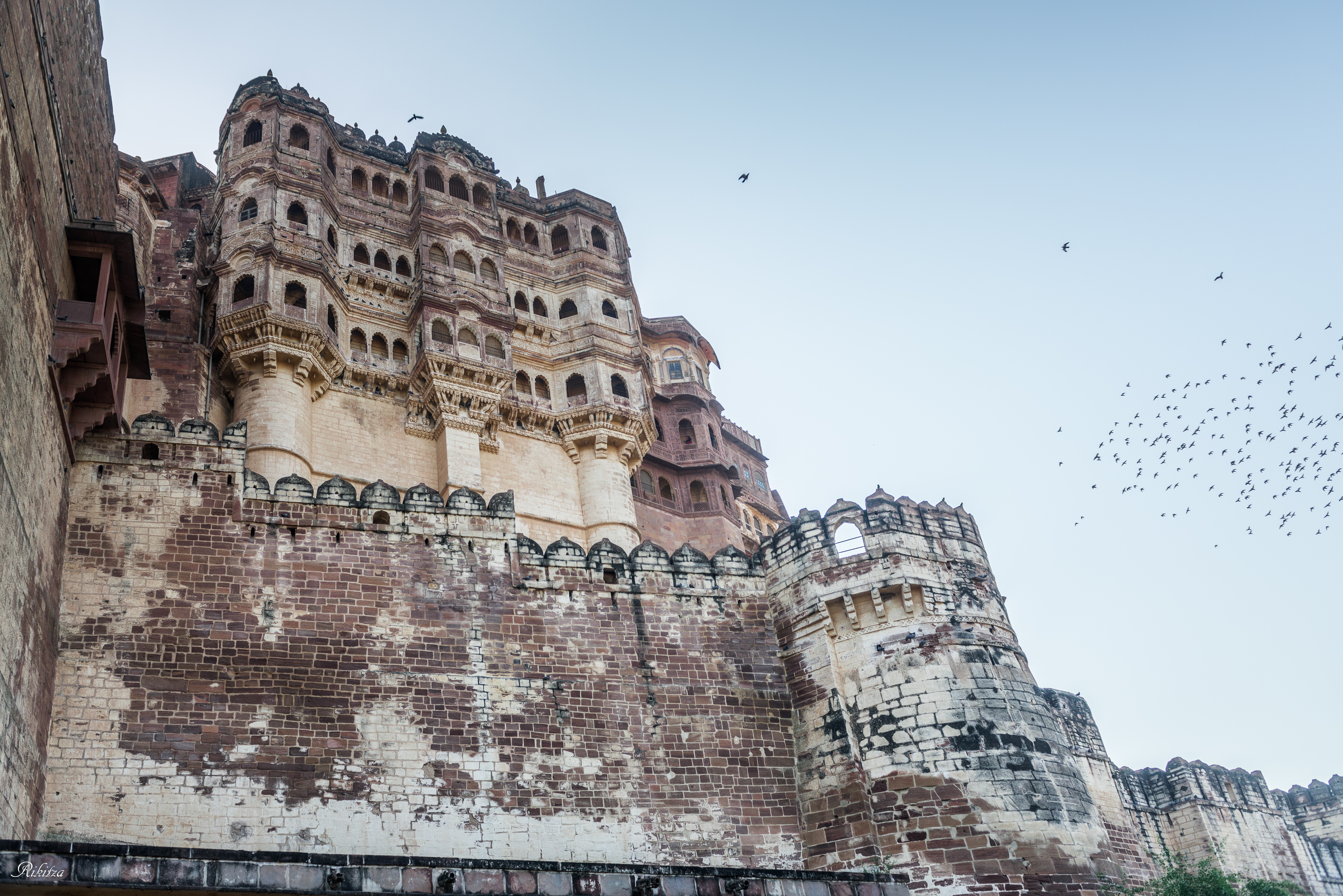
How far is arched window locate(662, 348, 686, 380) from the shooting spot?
131 feet

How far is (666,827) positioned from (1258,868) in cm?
1789

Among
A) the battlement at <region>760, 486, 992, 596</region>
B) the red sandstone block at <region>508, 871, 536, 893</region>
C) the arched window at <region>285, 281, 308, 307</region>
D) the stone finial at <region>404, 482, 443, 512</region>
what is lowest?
the red sandstone block at <region>508, 871, 536, 893</region>

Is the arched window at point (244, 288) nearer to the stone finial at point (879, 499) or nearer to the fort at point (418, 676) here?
the fort at point (418, 676)

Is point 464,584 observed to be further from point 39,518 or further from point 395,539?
point 39,518

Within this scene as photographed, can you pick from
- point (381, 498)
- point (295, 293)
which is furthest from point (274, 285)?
point (381, 498)

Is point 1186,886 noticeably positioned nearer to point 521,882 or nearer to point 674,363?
point 521,882

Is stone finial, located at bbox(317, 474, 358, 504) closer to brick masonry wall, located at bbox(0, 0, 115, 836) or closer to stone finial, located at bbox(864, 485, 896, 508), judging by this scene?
brick masonry wall, located at bbox(0, 0, 115, 836)

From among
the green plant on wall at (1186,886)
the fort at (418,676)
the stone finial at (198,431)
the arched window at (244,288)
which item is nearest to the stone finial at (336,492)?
the fort at (418,676)

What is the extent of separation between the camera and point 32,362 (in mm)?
12828

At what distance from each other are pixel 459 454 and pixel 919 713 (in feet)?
47.1

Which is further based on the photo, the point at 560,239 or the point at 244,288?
the point at 560,239

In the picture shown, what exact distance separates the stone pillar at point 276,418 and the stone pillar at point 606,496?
23.6 feet

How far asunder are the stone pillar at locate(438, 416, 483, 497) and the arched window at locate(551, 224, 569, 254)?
29.0 ft

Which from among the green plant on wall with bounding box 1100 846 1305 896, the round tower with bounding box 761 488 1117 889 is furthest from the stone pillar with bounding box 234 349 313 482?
the green plant on wall with bounding box 1100 846 1305 896
